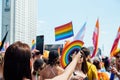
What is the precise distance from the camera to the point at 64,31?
9961 mm

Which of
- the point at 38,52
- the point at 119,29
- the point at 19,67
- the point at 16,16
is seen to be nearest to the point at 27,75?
the point at 19,67

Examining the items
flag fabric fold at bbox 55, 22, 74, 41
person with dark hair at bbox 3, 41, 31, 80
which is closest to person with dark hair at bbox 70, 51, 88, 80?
person with dark hair at bbox 3, 41, 31, 80

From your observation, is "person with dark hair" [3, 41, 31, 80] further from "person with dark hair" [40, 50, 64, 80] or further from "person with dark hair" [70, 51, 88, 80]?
"person with dark hair" [40, 50, 64, 80]

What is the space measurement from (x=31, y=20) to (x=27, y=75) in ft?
392

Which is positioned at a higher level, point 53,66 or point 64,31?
point 64,31

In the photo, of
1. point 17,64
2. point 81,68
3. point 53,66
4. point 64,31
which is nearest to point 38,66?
point 53,66

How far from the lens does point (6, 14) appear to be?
109750 millimetres

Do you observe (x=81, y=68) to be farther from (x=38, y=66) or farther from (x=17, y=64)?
(x=17, y=64)

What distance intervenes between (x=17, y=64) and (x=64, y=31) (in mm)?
7381

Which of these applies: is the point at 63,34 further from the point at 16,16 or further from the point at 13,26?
the point at 16,16

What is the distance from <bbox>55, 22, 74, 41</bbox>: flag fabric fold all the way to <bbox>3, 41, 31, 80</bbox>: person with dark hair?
24.0 ft

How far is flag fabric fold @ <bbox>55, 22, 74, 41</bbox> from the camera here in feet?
33.0

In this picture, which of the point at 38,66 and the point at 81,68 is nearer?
the point at 81,68

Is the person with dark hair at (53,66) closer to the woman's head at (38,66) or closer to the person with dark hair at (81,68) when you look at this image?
the person with dark hair at (81,68)
